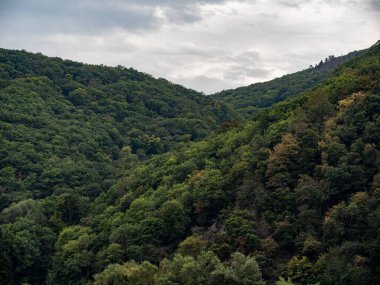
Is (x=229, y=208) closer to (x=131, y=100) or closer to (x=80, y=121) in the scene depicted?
(x=80, y=121)

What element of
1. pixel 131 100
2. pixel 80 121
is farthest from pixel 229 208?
pixel 131 100

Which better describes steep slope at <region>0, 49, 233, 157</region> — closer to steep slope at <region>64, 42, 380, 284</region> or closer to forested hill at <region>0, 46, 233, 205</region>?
forested hill at <region>0, 46, 233, 205</region>

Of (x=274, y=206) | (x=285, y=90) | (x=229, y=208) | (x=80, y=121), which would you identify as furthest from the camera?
Result: (x=285, y=90)

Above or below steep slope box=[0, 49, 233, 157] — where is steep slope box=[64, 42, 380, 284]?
below

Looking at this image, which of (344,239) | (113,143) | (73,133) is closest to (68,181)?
(73,133)

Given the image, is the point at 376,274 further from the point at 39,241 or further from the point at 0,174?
the point at 0,174

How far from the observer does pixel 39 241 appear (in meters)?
73.0

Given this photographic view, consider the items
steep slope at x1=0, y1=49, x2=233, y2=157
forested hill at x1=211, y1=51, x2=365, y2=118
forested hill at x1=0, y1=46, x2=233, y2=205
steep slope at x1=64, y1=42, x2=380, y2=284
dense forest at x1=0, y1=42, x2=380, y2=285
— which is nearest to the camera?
steep slope at x1=64, y1=42, x2=380, y2=284

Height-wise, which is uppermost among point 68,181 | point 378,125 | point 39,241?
point 378,125

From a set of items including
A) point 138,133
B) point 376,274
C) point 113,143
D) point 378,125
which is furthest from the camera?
point 138,133

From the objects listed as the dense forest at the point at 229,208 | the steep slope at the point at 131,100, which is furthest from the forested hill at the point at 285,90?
the dense forest at the point at 229,208

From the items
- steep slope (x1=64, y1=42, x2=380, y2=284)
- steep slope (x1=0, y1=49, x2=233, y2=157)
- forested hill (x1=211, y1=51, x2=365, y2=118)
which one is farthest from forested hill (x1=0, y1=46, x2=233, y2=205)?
steep slope (x1=64, y1=42, x2=380, y2=284)

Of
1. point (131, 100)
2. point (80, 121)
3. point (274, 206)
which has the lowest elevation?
point (274, 206)

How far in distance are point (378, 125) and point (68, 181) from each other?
5997cm
